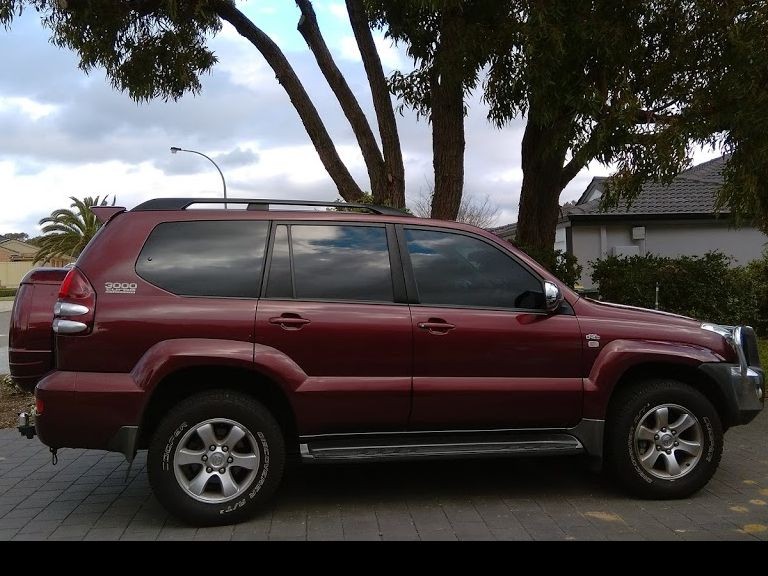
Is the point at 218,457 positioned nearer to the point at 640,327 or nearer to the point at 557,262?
the point at 640,327

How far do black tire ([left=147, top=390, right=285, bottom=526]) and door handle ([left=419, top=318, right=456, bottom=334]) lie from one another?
1094 millimetres

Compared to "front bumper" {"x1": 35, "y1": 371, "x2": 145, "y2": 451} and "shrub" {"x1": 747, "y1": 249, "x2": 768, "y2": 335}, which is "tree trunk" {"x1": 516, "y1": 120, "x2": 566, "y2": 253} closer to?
"shrub" {"x1": 747, "y1": 249, "x2": 768, "y2": 335}

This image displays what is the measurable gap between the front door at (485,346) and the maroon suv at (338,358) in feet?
0.04

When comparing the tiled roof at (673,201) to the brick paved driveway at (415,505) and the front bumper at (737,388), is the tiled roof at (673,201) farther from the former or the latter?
the brick paved driveway at (415,505)

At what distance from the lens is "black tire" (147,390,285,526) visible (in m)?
4.44

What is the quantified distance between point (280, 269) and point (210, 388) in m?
0.85

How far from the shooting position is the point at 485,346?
4.79 meters

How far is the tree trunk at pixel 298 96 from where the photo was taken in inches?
411

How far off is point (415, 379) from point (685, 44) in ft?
18.8

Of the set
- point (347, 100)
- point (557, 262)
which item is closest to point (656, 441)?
point (557, 262)

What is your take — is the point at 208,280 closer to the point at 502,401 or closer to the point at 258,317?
the point at 258,317

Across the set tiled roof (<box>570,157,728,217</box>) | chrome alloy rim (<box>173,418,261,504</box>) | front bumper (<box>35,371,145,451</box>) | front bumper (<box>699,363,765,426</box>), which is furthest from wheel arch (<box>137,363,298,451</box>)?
tiled roof (<box>570,157,728,217</box>)
